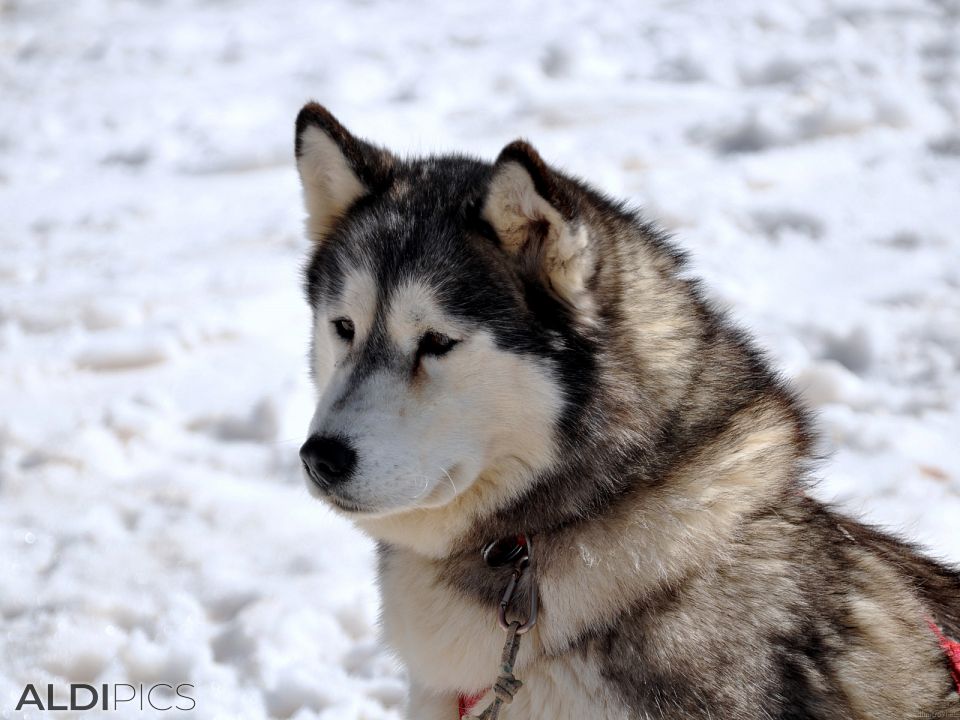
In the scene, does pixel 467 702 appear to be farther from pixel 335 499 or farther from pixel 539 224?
pixel 539 224

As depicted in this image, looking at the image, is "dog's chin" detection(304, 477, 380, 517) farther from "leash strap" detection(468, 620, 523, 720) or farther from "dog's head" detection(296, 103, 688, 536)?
"leash strap" detection(468, 620, 523, 720)

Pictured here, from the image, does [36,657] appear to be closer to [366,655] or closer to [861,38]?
[366,655]

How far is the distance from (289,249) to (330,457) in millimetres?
4012

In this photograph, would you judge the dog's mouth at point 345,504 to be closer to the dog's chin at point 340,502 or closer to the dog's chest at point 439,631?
the dog's chin at point 340,502

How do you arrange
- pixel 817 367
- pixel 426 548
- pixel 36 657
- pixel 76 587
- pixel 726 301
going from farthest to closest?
pixel 726 301, pixel 817 367, pixel 76 587, pixel 36 657, pixel 426 548

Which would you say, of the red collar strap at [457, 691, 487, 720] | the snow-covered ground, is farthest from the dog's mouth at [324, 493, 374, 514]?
the snow-covered ground

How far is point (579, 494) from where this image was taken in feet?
7.88

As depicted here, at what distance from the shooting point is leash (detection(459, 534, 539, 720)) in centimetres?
230

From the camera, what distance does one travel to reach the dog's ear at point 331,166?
2.77 meters

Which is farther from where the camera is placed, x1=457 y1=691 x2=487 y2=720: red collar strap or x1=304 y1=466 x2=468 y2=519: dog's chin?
x1=457 y1=691 x2=487 y2=720: red collar strap

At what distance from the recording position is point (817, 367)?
472cm

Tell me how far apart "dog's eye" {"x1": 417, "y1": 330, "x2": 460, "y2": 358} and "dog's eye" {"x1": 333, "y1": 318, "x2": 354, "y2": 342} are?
24 centimetres

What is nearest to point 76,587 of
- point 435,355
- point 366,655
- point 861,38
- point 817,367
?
point 366,655

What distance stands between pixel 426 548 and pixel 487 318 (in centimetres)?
60
